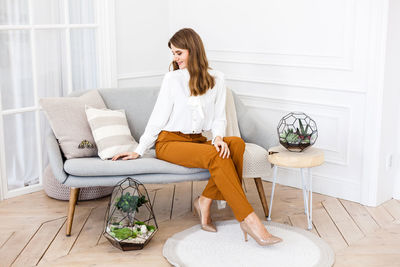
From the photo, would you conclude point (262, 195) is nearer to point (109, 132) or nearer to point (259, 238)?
point (259, 238)

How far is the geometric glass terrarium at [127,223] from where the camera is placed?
3.15m

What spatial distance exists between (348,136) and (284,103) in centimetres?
55

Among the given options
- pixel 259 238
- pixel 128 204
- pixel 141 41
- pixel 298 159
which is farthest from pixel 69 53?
pixel 259 238

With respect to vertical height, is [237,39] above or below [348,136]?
above

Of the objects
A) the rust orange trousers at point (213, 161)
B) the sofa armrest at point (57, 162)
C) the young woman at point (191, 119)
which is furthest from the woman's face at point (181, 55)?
the sofa armrest at point (57, 162)

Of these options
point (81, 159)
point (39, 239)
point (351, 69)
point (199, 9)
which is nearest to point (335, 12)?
point (351, 69)

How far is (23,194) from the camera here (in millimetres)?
4121

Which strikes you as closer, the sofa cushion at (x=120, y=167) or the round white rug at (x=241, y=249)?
the round white rug at (x=241, y=249)

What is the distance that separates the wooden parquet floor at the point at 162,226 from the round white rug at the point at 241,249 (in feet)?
0.26

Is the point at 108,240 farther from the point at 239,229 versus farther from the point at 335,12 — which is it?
the point at 335,12

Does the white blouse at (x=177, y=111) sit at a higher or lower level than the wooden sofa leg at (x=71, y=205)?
higher

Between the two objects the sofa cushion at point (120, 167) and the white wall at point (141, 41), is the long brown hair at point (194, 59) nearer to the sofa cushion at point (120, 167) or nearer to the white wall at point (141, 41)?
the sofa cushion at point (120, 167)

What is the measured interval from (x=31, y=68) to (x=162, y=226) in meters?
1.47

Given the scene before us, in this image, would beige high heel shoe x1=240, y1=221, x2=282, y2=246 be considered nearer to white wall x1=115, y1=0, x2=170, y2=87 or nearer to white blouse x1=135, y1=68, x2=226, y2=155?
A: white blouse x1=135, y1=68, x2=226, y2=155
